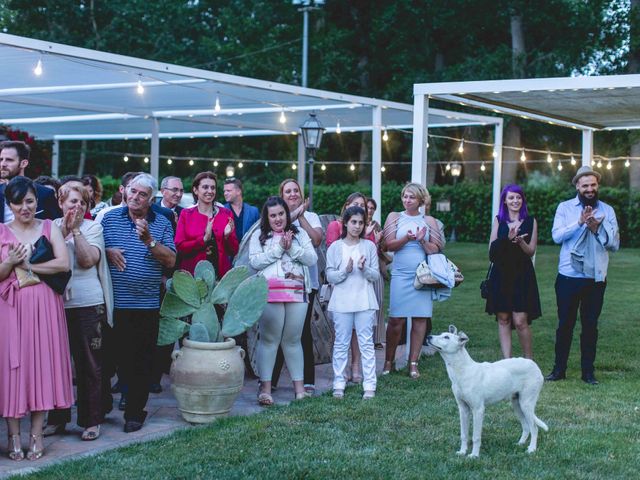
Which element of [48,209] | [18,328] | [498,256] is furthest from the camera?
[498,256]

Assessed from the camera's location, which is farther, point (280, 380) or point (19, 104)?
point (19, 104)

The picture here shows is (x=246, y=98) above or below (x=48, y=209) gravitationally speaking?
above

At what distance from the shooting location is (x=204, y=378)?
21.2 ft

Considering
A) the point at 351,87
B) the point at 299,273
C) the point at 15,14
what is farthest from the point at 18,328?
the point at 15,14

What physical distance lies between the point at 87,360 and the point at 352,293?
2.22 metres

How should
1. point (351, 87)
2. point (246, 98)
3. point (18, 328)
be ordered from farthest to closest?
1. point (351, 87)
2. point (246, 98)
3. point (18, 328)

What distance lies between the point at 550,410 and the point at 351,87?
89.8ft

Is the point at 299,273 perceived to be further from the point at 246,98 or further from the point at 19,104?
the point at 19,104

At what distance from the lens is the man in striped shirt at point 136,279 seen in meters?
6.27

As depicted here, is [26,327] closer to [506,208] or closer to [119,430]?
[119,430]

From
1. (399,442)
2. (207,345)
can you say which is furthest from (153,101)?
(399,442)

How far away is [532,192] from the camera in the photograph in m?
28.0

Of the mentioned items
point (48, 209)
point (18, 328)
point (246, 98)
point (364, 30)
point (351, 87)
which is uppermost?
point (364, 30)

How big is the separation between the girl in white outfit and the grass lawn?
0.31 m
